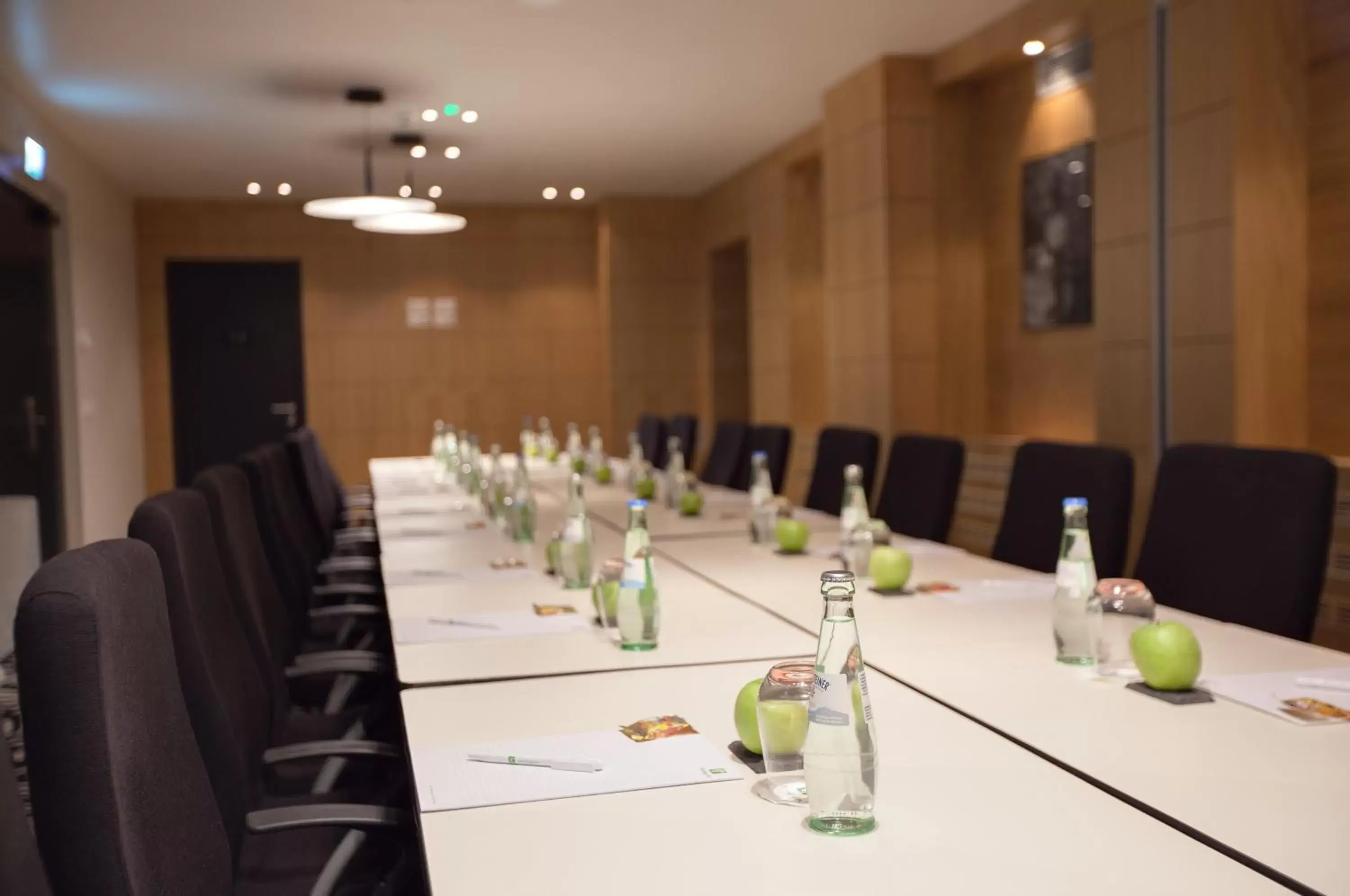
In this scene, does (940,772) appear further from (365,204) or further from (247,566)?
→ (365,204)

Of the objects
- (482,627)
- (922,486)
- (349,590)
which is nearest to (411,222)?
(349,590)

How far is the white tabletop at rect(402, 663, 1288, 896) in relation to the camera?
1248mm

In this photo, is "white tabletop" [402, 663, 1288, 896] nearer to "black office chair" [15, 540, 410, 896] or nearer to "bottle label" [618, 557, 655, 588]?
"black office chair" [15, 540, 410, 896]

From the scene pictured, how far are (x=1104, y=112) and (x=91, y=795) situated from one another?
20.5ft

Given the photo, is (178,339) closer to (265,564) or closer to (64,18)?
(64,18)

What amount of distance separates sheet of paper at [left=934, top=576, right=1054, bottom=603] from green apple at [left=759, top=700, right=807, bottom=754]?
1.35 metres

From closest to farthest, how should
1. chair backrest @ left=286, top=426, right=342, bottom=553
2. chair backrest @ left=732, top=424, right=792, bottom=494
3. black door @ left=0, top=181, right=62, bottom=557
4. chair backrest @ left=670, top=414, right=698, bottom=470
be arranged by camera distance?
chair backrest @ left=286, top=426, right=342, bottom=553, chair backrest @ left=732, top=424, right=792, bottom=494, chair backrest @ left=670, top=414, right=698, bottom=470, black door @ left=0, top=181, right=62, bottom=557

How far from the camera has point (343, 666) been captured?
286cm

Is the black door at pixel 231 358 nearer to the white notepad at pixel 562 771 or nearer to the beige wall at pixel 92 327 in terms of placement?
the beige wall at pixel 92 327

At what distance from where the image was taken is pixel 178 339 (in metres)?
12.8

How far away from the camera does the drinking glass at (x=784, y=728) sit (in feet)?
4.99

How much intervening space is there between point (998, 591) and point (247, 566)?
1717mm

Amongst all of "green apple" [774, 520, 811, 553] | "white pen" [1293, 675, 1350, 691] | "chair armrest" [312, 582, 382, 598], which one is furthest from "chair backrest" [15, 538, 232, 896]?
"chair armrest" [312, 582, 382, 598]

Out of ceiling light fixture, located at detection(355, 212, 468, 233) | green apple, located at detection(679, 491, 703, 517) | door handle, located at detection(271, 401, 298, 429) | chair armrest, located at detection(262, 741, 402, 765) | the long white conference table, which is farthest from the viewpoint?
door handle, located at detection(271, 401, 298, 429)
